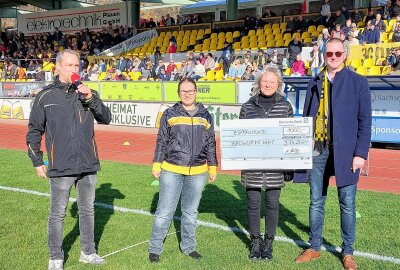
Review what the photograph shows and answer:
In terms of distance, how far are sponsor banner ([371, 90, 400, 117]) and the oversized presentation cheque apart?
32.7 feet

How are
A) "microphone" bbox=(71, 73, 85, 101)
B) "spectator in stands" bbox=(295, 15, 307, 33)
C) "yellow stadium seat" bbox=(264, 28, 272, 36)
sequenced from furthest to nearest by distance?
"yellow stadium seat" bbox=(264, 28, 272, 36), "spectator in stands" bbox=(295, 15, 307, 33), "microphone" bbox=(71, 73, 85, 101)

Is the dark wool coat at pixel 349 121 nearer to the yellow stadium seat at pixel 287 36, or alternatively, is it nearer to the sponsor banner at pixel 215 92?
the sponsor banner at pixel 215 92

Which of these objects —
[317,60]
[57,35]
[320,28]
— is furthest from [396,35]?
[57,35]

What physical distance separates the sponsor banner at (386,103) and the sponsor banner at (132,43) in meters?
18.1

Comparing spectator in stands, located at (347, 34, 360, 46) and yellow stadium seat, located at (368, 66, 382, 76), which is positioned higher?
spectator in stands, located at (347, 34, 360, 46)

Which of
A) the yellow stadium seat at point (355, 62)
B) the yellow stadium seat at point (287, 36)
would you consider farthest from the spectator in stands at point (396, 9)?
the yellow stadium seat at point (355, 62)

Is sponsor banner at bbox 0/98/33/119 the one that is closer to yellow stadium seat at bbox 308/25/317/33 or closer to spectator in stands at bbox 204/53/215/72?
spectator in stands at bbox 204/53/215/72

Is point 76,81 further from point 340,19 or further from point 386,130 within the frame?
point 340,19

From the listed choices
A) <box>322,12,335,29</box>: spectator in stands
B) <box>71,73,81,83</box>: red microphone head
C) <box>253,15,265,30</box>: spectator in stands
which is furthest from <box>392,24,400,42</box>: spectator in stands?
<box>71,73,81,83</box>: red microphone head

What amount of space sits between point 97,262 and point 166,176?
1.11m

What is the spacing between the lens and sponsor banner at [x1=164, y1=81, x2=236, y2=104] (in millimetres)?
16469

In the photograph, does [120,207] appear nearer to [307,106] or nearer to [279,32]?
[307,106]

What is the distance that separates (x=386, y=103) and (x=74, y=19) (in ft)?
88.4

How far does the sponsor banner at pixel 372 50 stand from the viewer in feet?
51.2
